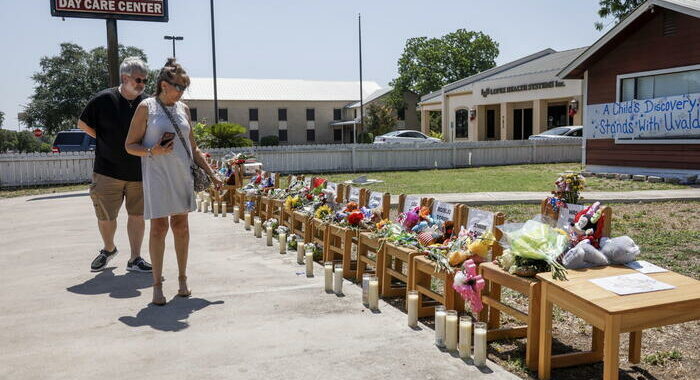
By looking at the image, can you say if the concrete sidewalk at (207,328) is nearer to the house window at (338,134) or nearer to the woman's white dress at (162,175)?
the woman's white dress at (162,175)

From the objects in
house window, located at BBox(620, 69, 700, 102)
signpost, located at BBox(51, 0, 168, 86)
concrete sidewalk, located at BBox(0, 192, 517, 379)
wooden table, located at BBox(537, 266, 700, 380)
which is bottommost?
concrete sidewalk, located at BBox(0, 192, 517, 379)

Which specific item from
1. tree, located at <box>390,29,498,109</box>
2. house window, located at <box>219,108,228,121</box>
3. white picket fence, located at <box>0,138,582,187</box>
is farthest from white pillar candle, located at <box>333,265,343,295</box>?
tree, located at <box>390,29,498,109</box>

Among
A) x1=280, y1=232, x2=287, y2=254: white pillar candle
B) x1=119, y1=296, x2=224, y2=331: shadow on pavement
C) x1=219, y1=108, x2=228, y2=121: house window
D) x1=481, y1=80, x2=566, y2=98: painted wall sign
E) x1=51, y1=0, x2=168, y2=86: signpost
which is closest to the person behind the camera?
x1=119, y1=296, x2=224, y2=331: shadow on pavement

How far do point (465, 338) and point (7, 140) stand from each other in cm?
7376

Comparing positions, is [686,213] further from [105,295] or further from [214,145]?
[214,145]

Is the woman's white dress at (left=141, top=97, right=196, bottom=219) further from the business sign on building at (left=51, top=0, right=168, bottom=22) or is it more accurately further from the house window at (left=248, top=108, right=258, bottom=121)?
the house window at (left=248, top=108, right=258, bottom=121)

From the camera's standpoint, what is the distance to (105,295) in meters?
5.34

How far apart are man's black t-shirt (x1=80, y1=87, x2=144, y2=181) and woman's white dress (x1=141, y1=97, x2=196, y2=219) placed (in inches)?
50.5

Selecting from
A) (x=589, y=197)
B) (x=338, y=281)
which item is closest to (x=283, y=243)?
(x=338, y=281)

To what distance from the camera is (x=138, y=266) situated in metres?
6.22

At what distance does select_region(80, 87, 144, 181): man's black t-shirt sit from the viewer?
601 cm

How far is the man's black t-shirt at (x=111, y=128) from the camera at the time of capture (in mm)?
6008

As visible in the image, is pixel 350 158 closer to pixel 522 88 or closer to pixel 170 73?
pixel 522 88

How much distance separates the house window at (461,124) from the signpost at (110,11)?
26162 millimetres
